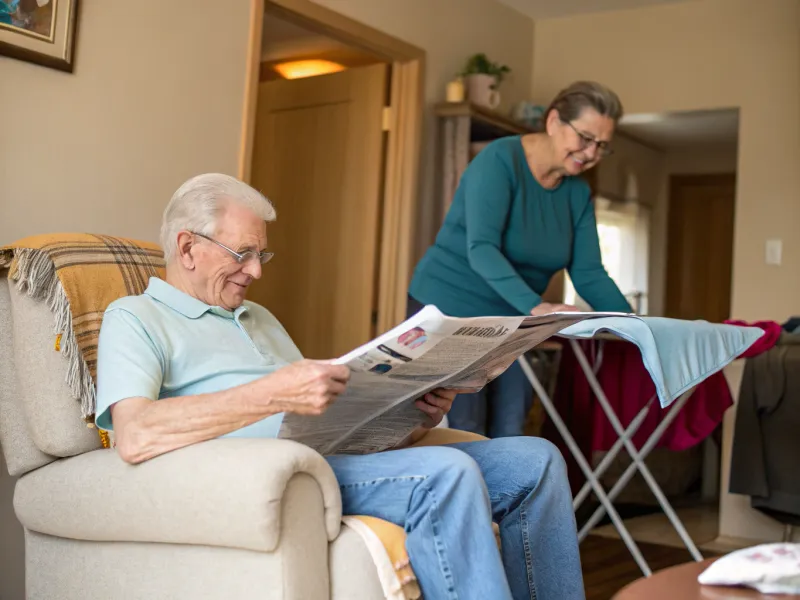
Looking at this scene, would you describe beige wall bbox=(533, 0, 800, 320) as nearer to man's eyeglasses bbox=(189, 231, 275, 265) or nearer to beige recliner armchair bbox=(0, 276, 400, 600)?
man's eyeglasses bbox=(189, 231, 275, 265)

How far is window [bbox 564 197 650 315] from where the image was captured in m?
6.37

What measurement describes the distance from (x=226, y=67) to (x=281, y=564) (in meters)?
2.14

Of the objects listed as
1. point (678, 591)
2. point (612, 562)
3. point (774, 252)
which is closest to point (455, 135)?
point (774, 252)

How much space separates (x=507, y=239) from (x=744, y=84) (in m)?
2.19

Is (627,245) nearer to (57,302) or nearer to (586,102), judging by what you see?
(586,102)

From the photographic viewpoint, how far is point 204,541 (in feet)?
4.86

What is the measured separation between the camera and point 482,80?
422cm

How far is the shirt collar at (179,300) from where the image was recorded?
1.77 metres

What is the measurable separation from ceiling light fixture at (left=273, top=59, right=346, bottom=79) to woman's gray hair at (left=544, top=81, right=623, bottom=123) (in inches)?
98.7

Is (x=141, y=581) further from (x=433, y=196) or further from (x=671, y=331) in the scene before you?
(x=433, y=196)

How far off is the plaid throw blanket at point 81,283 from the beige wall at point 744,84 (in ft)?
8.78

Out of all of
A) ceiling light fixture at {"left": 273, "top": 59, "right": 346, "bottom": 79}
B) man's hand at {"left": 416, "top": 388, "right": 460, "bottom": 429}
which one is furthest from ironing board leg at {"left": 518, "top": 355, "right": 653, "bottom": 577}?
ceiling light fixture at {"left": 273, "top": 59, "right": 346, "bottom": 79}

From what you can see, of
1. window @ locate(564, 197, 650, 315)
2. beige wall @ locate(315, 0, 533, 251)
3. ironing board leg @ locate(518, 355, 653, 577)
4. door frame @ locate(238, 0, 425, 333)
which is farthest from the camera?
window @ locate(564, 197, 650, 315)

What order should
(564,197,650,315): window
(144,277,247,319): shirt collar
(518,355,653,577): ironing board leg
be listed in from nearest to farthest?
(144,277,247,319): shirt collar, (518,355,653,577): ironing board leg, (564,197,650,315): window
